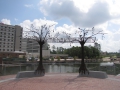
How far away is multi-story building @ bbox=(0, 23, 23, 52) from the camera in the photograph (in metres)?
91.9

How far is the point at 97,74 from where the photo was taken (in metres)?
12.8

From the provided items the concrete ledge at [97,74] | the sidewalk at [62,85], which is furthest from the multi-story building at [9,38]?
the sidewalk at [62,85]

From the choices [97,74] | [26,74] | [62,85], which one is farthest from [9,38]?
[62,85]

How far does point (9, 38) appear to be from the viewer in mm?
95750

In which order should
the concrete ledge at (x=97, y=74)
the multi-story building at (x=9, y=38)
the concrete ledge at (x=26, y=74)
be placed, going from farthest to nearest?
1. the multi-story building at (x=9, y=38)
2. the concrete ledge at (x=26, y=74)
3. the concrete ledge at (x=97, y=74)

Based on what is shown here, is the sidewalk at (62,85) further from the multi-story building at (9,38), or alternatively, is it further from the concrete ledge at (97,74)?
the multi-story building at (9,38)

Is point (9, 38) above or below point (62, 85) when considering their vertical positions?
above

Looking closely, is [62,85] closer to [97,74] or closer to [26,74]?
[97,74]

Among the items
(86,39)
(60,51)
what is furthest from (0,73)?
(60,51)

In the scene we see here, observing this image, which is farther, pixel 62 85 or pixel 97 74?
pixel 97 74

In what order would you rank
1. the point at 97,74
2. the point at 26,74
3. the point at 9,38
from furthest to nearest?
the point at 9,38
the point at 26,74
the point at 97,74

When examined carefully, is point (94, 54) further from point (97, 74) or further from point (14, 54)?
point (97, 74)

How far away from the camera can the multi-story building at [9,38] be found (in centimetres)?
9194

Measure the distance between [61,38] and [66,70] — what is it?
4.32m
